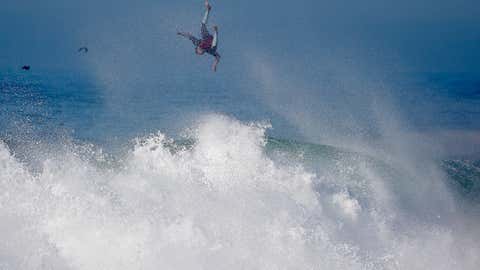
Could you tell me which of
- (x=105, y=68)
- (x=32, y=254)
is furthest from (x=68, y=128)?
(x=105, y=68)

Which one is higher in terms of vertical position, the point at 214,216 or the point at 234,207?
the point at 234,207

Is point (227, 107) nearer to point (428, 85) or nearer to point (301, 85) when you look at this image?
point (301, 85)

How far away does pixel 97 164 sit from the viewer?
43.8 feet

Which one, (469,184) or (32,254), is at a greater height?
(469,184)

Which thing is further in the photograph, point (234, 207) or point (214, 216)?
point (234, 207)

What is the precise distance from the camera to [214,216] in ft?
32.6

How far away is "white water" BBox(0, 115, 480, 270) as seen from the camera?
8.94m

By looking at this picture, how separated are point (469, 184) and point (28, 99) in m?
34.2

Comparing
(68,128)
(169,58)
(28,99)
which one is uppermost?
(169,58)

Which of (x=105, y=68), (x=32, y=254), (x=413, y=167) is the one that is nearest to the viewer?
(x=32, y=254)

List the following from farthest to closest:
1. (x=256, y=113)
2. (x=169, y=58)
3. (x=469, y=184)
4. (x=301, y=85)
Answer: (x=169, y=58) → (x=301, y=85) → (x=256, y=113) → (x=469, y=184)

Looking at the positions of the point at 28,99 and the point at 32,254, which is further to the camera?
the point at 28,99

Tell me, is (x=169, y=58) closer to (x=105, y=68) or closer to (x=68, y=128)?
(x=105, y=68)

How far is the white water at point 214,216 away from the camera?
29.3 ft
